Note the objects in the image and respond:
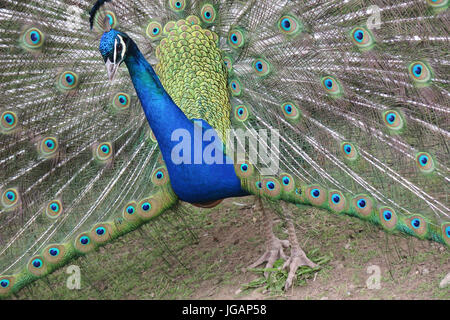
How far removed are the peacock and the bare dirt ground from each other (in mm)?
212

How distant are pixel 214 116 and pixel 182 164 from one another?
0.29 meters

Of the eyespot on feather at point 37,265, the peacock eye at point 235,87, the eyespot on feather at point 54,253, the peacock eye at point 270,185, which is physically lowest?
the eyespot on feather at point 37,265

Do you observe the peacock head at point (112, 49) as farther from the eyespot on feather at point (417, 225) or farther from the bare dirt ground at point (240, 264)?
the eyespot on feather at point (417, 225)

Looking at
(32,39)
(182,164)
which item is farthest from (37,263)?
(32,39)

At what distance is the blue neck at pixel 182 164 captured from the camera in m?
2.68

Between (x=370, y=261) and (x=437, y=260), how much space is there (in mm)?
346

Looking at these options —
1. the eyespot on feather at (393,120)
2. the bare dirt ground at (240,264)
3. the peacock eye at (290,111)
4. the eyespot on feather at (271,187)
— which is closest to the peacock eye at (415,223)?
the bare dirt ground at (240,264)

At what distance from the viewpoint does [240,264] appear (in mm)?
3479

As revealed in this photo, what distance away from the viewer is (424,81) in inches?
103

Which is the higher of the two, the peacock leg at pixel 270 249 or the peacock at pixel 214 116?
the peacock at pixel 214 116

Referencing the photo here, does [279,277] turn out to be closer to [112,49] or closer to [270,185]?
[270,185]

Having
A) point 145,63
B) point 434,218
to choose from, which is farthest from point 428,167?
point 145,63

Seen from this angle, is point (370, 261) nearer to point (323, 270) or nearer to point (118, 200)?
point (323, 270)

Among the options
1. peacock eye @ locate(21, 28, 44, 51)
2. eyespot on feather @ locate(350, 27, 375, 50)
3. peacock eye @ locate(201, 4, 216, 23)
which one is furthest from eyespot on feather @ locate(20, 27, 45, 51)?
eyespot on feather @ locate(350, 27, 375, 50)
